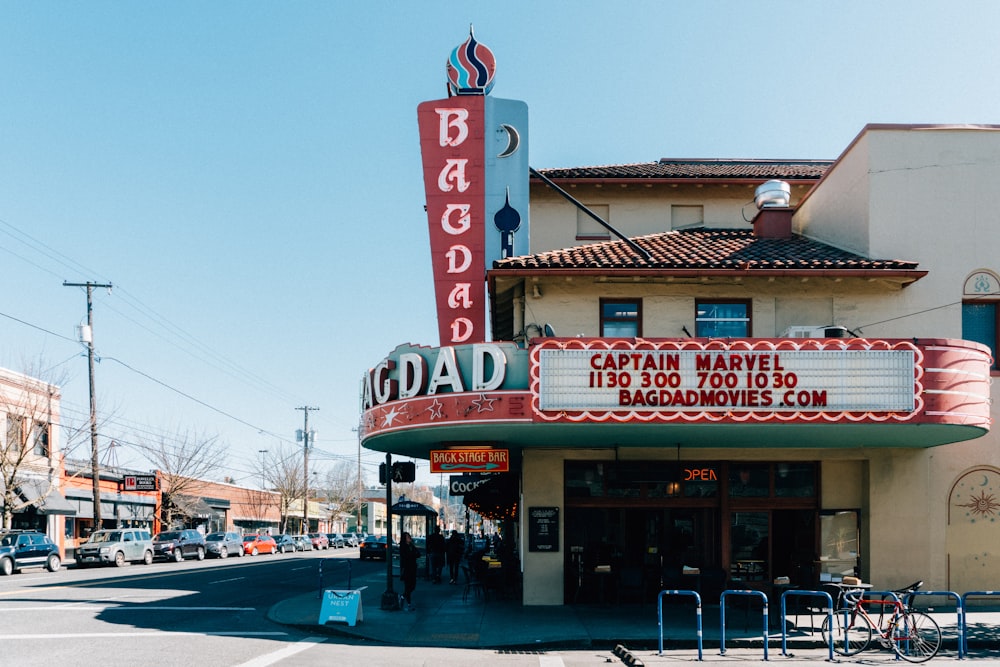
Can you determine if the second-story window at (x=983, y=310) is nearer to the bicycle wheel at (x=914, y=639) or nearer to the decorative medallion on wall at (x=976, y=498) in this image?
the decorative medallion on wall at (x=976, y=498)

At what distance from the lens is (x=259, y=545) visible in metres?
60.7

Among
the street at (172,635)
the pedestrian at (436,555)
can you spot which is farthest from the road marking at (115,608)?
the pedestrian at (436,555)

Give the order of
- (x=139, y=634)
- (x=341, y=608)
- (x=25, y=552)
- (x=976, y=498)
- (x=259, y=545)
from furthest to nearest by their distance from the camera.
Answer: (x=259, y=545) → (x=25, y=552) → (x=976, y=498) → (x=341, y=608) → (x=139, y=634)

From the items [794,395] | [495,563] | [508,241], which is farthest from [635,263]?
[495,563]

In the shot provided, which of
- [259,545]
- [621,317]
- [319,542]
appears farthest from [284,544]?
[621,317]

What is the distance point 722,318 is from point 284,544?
51349mm

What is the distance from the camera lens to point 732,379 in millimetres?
16938

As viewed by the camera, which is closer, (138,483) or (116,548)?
(116,548)

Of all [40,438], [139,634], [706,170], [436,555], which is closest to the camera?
[139,634]

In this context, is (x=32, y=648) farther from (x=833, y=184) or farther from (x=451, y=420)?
(x=833, y=184)

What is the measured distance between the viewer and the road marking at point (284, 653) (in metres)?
13.6

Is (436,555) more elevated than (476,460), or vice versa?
(476,460)

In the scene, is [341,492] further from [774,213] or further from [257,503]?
[774,213]

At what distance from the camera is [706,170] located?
94.7 feet
